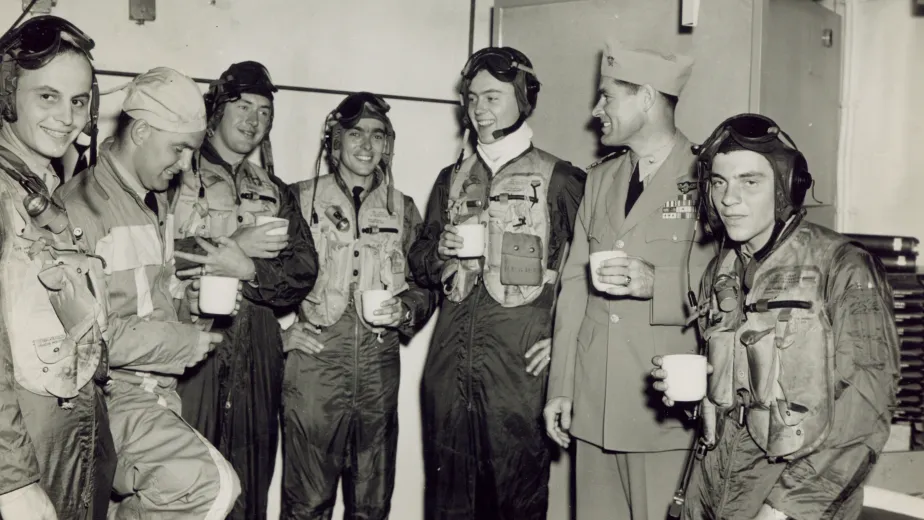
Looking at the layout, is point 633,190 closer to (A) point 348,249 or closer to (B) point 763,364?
(B) point 763,364

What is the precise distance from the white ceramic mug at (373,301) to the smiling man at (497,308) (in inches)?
11.7

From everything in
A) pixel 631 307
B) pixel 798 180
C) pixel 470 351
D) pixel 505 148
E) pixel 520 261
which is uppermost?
pixel 505 148

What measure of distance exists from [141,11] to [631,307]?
252 cm

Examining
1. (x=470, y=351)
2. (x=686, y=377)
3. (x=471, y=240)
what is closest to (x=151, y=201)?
(x=471, y=240)

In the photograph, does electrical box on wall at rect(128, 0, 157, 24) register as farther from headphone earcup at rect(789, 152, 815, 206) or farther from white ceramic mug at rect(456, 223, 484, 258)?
headphone earcup at rect(789, 152, 815, 206)

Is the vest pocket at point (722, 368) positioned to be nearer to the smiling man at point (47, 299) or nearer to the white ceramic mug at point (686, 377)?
the white ceramic mug at point (686, 377)

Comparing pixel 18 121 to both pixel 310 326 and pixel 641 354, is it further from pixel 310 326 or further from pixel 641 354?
pixel 641 354

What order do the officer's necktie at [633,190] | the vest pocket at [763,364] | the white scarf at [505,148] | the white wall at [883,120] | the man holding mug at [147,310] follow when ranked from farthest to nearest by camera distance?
the white wall at [883,120] < the white scarf at [505,148] < the officer's necktie at [633,190] < the man holding mug at [147,310] < the vest pocket at [763,364]

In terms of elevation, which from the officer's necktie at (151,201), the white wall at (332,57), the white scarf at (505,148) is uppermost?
the white wall at (332,57)

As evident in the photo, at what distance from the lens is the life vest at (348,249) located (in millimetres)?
3691

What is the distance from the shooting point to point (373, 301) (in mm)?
3342

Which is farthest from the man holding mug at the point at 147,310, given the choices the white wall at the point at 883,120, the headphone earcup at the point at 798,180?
the white wall at the point at 883,120

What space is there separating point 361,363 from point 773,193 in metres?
1.93

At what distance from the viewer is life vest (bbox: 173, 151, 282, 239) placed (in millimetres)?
3521
